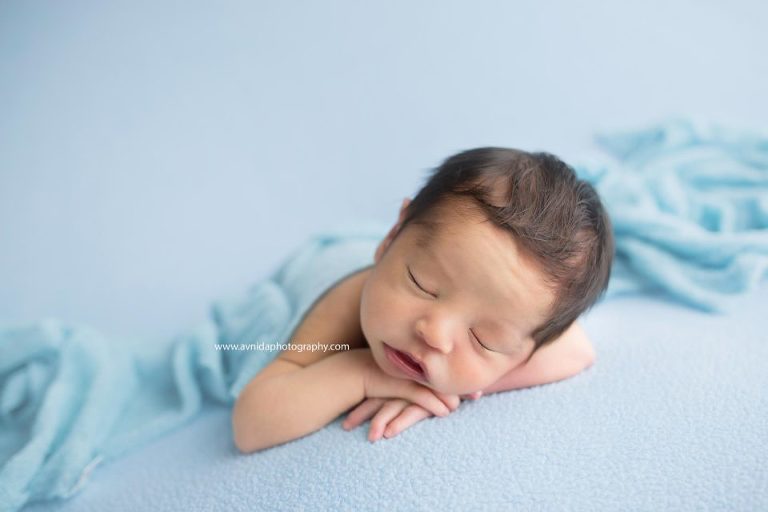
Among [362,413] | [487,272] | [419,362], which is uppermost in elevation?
[487,272]

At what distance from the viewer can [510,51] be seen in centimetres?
209

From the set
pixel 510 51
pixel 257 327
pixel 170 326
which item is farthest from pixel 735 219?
pixel 170 326

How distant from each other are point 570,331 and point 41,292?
125cm

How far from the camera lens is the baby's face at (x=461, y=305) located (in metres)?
0.89

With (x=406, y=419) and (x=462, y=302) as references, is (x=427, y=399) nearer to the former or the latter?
(x=406, y=419)

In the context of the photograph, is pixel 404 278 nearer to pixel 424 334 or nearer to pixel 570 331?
pixel 424 334

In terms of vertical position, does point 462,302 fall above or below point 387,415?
above

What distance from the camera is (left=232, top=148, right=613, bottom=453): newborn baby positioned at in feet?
2.93

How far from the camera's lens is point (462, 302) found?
90cm

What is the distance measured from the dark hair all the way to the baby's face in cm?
2

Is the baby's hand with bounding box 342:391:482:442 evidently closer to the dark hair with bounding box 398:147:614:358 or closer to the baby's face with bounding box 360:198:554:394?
the baby's face with bounding box 360:198:554:394

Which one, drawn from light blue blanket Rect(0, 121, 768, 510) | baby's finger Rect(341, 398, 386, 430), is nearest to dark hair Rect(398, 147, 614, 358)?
baby's finger Rect(341, 398, 386, 430)

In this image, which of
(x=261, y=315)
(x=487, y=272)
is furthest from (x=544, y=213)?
(x=261, y=315)

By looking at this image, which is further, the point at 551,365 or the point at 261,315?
the point at 261,315
